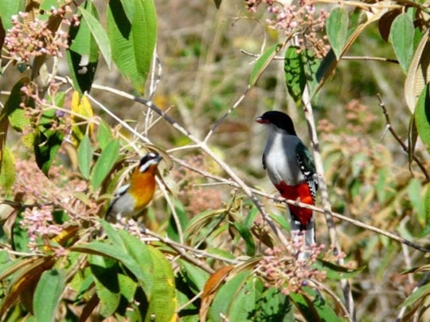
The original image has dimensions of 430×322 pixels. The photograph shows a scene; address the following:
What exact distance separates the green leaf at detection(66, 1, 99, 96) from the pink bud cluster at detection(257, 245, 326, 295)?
754mm

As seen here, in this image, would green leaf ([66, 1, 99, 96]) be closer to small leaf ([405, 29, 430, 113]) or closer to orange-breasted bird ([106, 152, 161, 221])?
orange-breasted bird ([106, 152, 161, 221])

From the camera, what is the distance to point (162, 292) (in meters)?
2.49

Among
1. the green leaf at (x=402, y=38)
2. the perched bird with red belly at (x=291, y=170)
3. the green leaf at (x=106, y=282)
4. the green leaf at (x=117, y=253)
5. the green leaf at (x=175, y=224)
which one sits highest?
the green leaf at (x=402, y=38)

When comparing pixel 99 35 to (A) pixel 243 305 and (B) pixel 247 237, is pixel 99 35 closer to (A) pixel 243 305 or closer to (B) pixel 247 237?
(A) pixel 243 305

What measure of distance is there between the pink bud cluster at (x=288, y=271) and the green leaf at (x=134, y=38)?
607mm

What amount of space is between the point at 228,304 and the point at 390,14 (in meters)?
0.93

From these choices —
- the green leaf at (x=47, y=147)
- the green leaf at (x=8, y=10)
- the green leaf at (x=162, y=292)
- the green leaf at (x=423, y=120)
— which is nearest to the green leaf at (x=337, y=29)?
the green leaf at (x=423, y=120)

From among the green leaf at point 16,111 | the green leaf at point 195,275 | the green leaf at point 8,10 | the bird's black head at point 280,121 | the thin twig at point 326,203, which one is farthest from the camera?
the bird's black head at point 280,121

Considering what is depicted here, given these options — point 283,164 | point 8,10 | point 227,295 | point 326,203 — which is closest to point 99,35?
point 8,10

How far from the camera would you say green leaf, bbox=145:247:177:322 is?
247cm

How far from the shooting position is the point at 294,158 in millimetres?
4859

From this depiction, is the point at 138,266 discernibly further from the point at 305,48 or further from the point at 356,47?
the point at 356,47

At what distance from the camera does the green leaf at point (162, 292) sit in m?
2.47

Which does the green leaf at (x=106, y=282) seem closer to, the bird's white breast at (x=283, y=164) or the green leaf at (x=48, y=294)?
the green leaf at (x=48, y=294)
